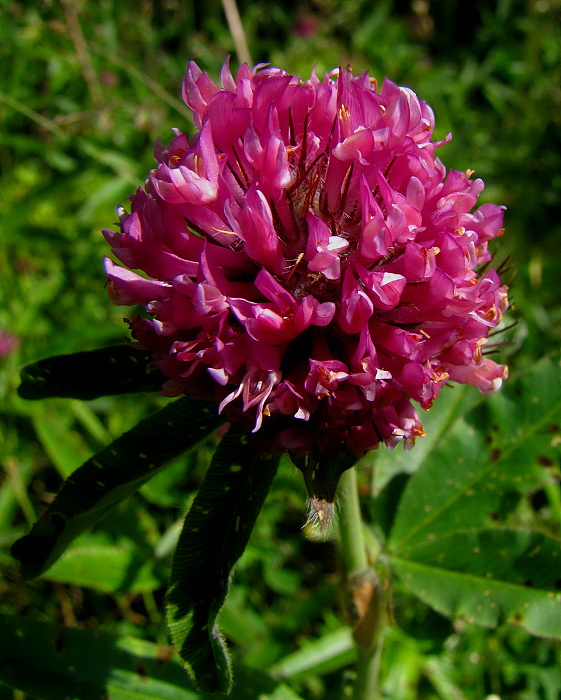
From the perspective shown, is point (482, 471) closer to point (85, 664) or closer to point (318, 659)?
point (318, 659)

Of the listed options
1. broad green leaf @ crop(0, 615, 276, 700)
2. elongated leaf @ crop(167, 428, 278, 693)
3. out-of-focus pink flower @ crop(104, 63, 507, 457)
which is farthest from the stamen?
broad green leaf @ crop(0, 615, 276, 700)

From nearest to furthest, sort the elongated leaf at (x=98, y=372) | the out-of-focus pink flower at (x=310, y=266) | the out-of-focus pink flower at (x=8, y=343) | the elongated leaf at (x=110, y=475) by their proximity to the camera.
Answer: the out-of-focus pink flower at (x=310, y=266)
the elongated leaf at (x=110, y=475)
the elongated leaf at (x=98, y=372)
the out-of-focus pink flower at (x=8, y=343)

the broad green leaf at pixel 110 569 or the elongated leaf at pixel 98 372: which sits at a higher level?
the elongated leaf at pixel 98 372

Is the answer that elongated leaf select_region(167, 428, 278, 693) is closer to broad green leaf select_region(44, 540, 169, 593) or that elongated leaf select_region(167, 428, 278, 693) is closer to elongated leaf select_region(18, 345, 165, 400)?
elongated leaf select_region(18, 345, 165, 400)

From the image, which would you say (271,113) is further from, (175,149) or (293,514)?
(293,514)

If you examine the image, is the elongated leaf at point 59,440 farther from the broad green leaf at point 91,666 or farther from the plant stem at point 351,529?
the plant stem at point 351,529

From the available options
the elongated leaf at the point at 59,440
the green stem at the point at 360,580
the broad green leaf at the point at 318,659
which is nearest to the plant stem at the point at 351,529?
the green stem at the point at 360,580

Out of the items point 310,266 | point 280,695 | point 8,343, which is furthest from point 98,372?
point 8,343

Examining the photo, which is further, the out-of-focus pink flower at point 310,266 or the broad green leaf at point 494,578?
the broad green leaf at point 494,578
